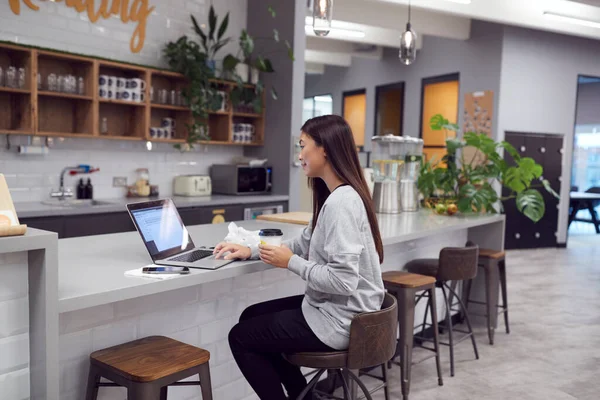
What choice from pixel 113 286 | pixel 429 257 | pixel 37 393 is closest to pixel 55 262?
pixel 113 286

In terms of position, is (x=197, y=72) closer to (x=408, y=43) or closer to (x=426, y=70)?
(x=408, y=43)

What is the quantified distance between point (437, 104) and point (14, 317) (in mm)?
8230

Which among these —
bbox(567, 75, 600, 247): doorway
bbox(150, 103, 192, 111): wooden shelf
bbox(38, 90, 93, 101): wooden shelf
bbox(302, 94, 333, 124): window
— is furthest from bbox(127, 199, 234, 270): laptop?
bbox(567, 75, 600, 247): doorway

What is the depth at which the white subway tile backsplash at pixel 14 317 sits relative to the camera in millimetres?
1561

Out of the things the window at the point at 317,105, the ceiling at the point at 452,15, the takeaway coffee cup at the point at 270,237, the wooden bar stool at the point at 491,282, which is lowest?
the wooden bar stool at the point at 491,282

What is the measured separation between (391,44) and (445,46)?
820 millimetres

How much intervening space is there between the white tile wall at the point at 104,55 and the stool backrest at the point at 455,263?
305 centimetres

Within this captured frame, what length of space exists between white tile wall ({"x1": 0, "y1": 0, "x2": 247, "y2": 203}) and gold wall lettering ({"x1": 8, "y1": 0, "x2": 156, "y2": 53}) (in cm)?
4

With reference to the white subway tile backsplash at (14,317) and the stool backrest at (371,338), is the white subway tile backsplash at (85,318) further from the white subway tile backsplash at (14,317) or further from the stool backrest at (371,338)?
the stool backrest at (371,338)

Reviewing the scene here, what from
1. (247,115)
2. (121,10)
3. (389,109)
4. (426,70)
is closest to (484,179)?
(247,115)

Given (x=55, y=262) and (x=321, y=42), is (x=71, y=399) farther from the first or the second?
(x=321, y=42)

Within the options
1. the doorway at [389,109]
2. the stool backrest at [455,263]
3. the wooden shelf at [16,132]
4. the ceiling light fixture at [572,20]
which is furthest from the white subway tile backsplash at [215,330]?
the doorway at [389,109]

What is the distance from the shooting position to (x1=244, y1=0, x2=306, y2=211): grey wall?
19.1ft

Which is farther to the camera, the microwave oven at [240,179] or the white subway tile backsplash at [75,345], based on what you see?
the microwave oven at [240,179]
